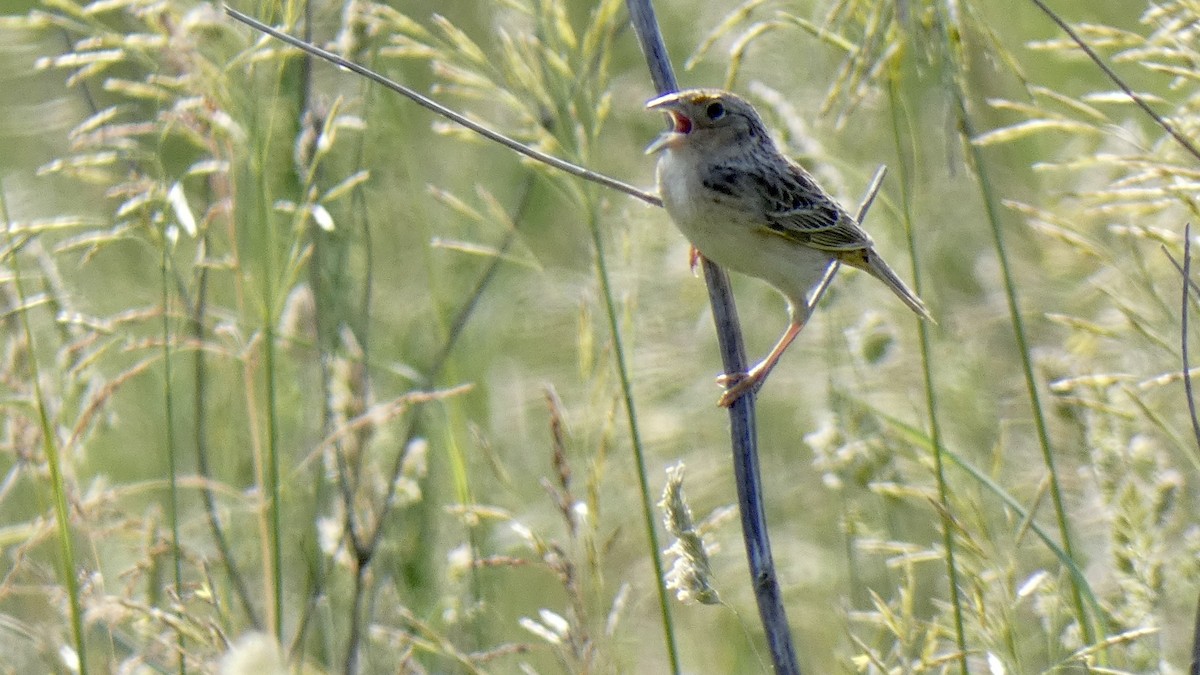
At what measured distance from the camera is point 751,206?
10.1 feet

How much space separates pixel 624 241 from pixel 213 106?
84cm

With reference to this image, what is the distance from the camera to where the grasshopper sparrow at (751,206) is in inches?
115

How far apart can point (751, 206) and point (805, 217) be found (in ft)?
0.67

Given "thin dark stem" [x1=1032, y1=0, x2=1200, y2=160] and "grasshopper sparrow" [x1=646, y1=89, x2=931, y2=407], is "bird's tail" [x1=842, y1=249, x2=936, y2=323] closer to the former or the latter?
"grasshopper sparrow" [x1=646, y1=89, x2=931, y2=407]

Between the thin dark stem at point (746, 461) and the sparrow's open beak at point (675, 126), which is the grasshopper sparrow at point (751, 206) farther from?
the thin dark stem at point (746, 461)

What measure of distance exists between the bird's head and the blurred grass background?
85 millimetres

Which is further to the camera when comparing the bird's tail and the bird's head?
the bird's tail

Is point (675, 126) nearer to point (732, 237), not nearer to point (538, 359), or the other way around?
point (732, 237)

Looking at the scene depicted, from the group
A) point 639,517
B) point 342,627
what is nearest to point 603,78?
point 342,627

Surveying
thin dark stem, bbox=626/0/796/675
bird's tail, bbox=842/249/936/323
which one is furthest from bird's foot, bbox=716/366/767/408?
bird's tail, bbox=842/249/936/323

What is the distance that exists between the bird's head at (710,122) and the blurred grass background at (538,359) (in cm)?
9

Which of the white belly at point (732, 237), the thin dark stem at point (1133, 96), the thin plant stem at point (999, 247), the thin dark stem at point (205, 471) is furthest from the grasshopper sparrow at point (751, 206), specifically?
the thin dark stem at point (205, 471)

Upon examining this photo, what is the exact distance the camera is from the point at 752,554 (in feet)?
6.87

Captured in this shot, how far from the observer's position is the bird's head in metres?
2.96
